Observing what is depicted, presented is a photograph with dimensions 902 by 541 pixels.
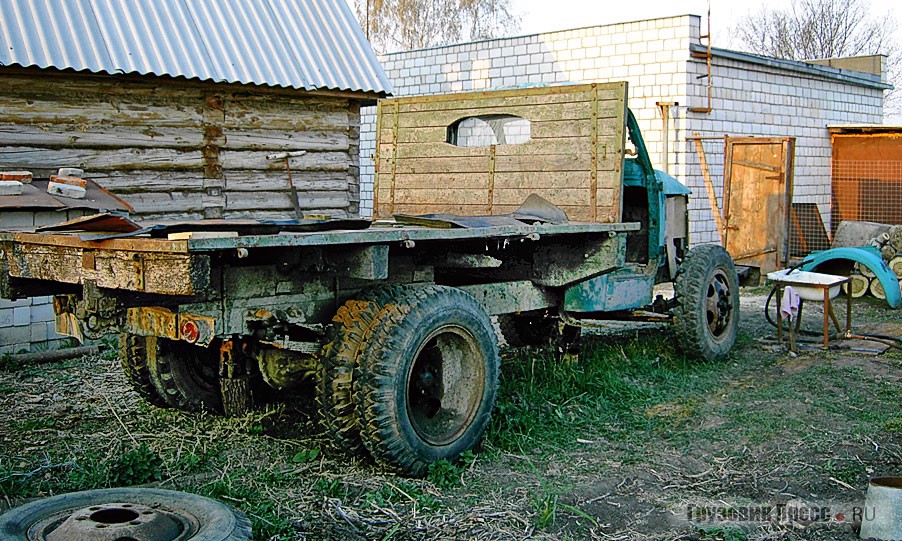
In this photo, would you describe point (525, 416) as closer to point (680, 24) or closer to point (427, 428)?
point (427, 428)

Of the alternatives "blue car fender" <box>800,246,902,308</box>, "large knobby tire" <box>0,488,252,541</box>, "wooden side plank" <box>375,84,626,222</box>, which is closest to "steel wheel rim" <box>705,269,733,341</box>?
"wooden side plank" <box>375,84,626,222</box>

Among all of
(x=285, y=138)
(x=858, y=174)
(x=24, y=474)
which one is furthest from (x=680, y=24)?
(x=24, y=474)

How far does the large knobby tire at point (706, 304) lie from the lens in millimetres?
7195

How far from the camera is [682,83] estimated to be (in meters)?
14.2

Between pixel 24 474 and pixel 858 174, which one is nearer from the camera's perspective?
pixel 24 474

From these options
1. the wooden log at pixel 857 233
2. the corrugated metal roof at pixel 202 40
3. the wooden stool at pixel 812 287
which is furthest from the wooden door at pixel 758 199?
the corrugated metal roof at pixel 202 40

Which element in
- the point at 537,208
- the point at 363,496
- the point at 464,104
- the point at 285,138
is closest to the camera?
the point at 363,496

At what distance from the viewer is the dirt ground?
4.03 metres

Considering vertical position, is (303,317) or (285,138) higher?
(285,138)

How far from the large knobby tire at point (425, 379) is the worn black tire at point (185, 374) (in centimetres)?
142

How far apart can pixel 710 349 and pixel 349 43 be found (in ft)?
18.2

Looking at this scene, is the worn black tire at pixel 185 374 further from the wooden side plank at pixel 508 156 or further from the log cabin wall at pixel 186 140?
the log cabin wall at pixel 186 140

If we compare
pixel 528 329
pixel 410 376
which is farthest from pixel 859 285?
pixel 410 376

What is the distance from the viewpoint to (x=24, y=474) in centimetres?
455
